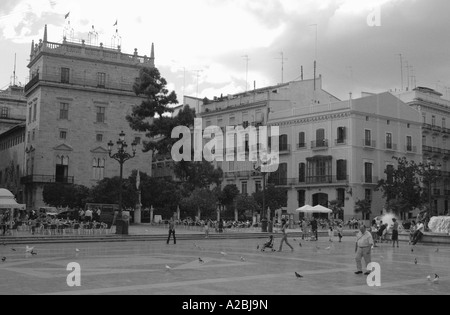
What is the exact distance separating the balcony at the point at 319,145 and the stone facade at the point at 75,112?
17.1m

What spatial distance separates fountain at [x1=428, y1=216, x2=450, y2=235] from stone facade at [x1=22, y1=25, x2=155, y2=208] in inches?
1282

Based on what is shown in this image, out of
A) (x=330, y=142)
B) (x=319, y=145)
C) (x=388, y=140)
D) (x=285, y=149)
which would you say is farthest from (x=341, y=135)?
(x=285, y=149)

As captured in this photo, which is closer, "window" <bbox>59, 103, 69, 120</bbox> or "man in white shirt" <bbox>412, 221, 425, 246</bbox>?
"man in white shirt" <bbox>412, 221, 425, 246</bbox>

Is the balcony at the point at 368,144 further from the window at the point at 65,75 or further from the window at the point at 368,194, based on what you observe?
the window at the point at 65,75

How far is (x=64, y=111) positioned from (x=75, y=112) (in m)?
1.03

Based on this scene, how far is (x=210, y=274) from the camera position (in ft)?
44.3

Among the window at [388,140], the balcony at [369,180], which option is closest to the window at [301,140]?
the balcony at [369,180]

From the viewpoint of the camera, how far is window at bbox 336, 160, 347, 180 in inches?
2052

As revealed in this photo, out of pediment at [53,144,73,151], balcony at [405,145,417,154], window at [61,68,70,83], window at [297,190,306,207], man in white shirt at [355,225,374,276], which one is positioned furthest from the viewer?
balcony at [405,145,417,154]

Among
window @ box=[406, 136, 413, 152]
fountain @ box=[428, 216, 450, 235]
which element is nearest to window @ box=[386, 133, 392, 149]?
window @ box=[406, 136, 413, 152]

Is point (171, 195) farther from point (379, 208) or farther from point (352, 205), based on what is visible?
point (379, 208)

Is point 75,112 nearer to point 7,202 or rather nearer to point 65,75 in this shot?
point 65,75

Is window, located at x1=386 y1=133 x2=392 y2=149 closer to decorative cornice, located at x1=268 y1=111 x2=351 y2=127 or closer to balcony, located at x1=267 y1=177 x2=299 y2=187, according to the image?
decorative cornice, located at x1=268 y1=111 x2=351 y2=127

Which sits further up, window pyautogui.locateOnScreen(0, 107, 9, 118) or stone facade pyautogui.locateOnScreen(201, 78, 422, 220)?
window pyautogui.locateOnScreen(0, 107, 9, 118)
